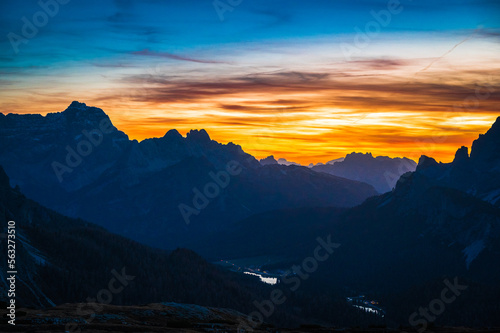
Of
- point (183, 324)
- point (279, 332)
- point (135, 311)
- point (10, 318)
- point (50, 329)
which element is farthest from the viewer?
point (135, 311)

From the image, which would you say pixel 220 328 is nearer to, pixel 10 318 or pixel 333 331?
pixel 333 331

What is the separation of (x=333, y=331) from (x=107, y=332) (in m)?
51.4

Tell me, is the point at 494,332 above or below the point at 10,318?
below

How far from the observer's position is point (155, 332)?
91125 millimetres

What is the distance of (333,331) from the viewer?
377 feet

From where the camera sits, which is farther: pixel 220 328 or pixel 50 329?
pixel 220 328

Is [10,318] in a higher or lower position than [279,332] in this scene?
higher

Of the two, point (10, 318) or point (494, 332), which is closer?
point (10, 318)

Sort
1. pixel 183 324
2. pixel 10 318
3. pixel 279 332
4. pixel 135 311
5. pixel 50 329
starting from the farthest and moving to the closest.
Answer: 1. pixel 135 311
2. pixel 279 332
3. pixel 183 324
4. pixel 10 318
5. pixel 50 329

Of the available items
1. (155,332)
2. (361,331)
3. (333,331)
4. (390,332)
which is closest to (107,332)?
(155,332)

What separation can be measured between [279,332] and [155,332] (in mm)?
33676

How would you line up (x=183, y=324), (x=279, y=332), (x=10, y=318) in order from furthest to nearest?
(x=279, y=332)
(x=183, y=324)
(x=10, y=318)

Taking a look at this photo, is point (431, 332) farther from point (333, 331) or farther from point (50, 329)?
point (50, 329)

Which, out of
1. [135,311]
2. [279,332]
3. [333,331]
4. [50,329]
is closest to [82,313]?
[135,311]
